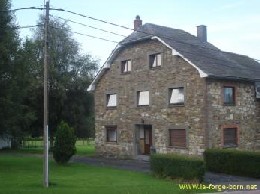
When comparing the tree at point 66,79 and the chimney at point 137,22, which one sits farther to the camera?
the tree at point 66,79

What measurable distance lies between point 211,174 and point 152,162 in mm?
3882

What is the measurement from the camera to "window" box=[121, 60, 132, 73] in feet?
110

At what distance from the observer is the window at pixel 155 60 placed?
30703 millimetres

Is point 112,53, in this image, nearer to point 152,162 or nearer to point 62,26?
point 62,26

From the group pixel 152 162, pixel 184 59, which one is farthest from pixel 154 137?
pixel 152 162

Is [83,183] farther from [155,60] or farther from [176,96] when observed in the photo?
[155,60]

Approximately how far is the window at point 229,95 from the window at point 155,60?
4.93 metres

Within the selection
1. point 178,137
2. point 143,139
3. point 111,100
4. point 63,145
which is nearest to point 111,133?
point 111,100

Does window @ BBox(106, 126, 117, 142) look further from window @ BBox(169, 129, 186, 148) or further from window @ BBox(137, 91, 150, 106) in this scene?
window @ BBox(169, 129, 186, 148)

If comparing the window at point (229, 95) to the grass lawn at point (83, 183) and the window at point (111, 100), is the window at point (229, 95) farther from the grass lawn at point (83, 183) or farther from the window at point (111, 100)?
the window at point (111, 100)

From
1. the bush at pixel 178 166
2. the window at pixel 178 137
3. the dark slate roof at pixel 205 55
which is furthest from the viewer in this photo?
the window at pixel 178 137

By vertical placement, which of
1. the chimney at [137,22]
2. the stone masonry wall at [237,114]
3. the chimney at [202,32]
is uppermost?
the chimney at [137,22]

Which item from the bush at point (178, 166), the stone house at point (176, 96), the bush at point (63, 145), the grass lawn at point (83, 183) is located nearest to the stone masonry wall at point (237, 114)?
the stone house at point (176, 96)

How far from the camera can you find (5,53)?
24.1 meters
